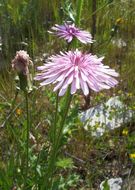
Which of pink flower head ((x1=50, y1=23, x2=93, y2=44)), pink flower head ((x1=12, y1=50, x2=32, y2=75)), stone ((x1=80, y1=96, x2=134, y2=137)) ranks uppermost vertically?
pink flower head ((x1=50, y1=23, x2=93, y2=44))

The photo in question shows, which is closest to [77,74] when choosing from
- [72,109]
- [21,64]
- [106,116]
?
[21,64]

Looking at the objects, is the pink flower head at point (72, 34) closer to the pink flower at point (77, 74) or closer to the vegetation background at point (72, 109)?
the vegetation background at point (72, 109)

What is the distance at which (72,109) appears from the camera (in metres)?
2.08

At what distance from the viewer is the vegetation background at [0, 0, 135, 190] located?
195cm

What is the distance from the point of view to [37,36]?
4008 mm

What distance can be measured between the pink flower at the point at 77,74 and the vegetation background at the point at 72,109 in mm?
367

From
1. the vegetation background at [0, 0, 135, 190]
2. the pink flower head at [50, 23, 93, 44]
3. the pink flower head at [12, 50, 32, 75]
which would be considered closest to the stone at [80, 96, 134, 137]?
the vegetation background at [0, 0, 135, 190]

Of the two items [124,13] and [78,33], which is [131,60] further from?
[78,33]

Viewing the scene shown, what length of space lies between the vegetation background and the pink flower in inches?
14.5

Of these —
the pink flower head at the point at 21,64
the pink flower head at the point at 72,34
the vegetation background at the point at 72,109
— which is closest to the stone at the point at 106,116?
the vegetation background at the point at 72,109

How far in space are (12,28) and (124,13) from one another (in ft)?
3.88

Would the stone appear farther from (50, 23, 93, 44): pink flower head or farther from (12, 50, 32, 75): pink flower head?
(12, 50, 32, 75): pink flower head

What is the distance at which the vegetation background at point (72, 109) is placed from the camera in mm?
1949

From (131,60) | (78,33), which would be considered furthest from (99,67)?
(131,60)
